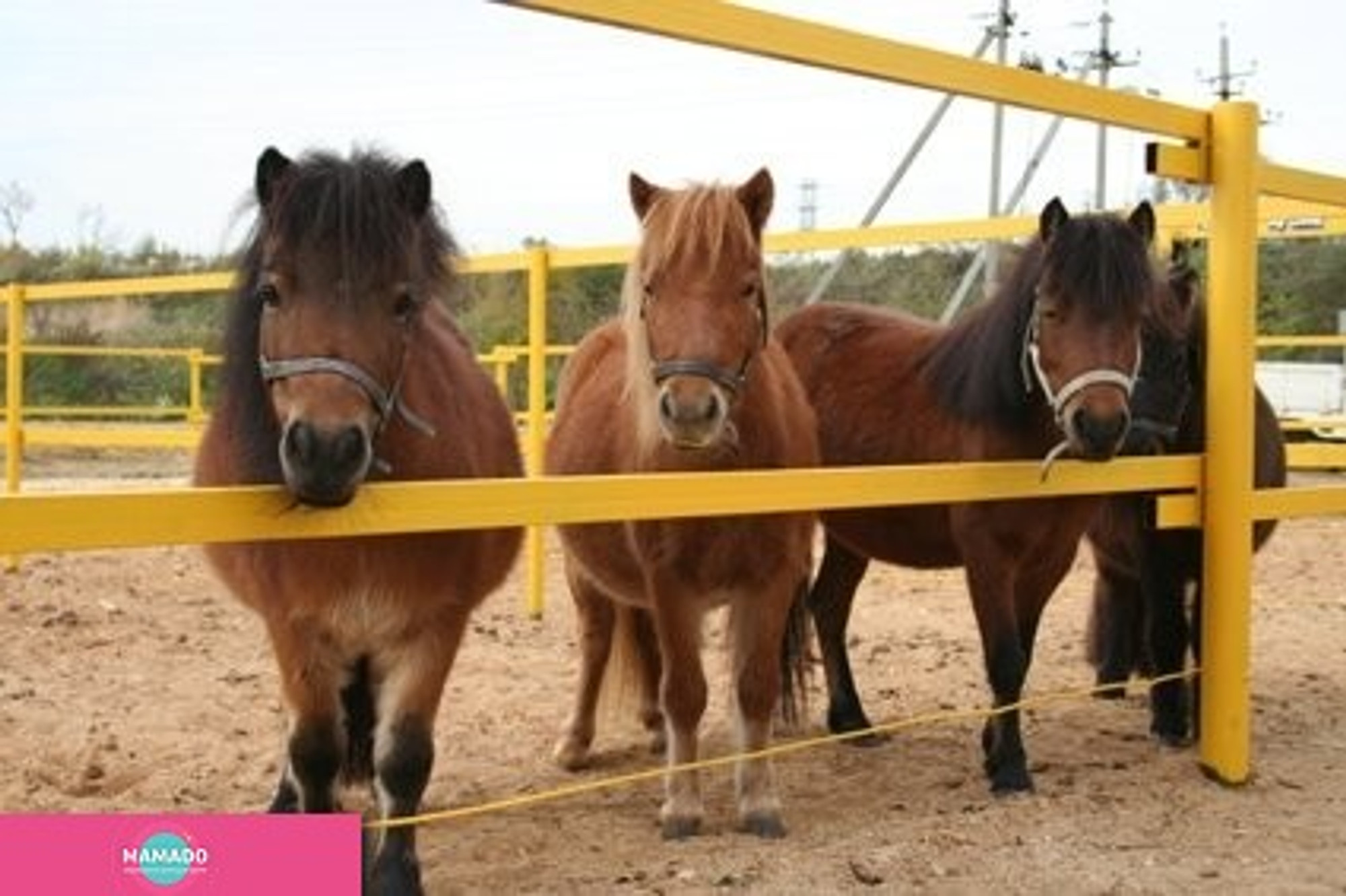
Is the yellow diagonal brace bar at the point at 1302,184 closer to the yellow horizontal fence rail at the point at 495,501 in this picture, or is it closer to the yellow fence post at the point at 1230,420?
the yellow fence post at the point at 1230,420

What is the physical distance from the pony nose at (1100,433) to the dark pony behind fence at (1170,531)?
965 mm

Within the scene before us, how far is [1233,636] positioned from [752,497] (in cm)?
216

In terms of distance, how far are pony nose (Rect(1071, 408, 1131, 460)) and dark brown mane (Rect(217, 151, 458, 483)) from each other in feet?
6.28

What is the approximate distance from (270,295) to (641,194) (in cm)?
145

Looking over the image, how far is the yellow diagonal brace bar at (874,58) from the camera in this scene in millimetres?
2994

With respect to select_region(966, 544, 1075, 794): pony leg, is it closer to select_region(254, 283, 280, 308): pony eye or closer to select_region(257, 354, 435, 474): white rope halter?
select_region(257, 354, 435, 474): white rope halter

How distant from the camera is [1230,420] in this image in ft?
14.5

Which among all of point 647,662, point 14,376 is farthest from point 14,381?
point 647,662

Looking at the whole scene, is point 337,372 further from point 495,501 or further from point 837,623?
point 837,623

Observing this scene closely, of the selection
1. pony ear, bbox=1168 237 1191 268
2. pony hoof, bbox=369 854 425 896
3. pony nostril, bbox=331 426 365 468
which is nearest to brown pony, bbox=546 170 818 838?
pony hoof, bbox=369 854 425 896

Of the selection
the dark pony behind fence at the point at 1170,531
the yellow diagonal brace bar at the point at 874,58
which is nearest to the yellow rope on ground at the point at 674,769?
the dark pony behind fence at the point at 1170,531

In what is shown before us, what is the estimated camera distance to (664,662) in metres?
4.12

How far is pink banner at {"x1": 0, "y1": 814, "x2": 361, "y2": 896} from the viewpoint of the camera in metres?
2.34

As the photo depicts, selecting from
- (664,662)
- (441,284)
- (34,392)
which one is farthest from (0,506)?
(34,392)
